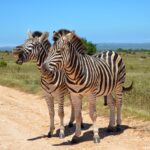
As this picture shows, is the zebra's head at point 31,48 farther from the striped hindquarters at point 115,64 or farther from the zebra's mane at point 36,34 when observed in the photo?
the striped hindquarters at point 115,64

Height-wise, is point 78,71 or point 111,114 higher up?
point 78,71

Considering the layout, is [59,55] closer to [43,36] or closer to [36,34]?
[43,36]

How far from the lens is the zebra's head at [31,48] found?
9.89 metres

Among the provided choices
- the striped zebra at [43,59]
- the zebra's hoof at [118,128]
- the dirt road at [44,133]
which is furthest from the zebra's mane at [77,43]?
the zebra's hoof at [118,128]

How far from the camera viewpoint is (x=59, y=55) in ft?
29.6

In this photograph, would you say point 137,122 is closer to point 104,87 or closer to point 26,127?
point 104,87

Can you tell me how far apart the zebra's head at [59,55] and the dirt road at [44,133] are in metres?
1.81

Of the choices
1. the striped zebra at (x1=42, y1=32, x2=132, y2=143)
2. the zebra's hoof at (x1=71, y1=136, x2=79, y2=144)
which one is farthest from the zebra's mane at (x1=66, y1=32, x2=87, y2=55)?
the zebra's hoof at (x1=71, y1=136, x2=79, y2=144)

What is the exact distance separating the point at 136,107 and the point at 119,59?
392 cm

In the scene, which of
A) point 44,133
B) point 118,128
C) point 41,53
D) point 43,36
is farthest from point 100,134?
point 43,36

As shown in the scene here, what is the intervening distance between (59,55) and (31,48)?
4.32ft

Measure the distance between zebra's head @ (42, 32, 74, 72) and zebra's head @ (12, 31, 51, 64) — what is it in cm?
104

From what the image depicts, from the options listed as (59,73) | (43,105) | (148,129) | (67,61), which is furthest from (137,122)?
(43,105)

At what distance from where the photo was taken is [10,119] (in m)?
13.3
